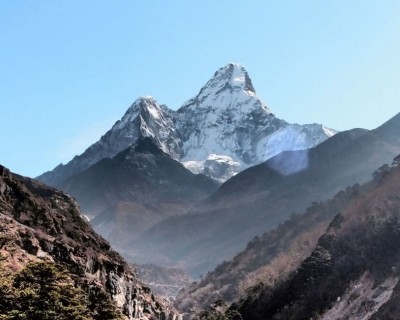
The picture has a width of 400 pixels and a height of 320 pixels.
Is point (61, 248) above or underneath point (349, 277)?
above

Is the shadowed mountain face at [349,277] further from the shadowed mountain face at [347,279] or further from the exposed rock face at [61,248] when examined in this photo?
the exposed rock face at [61,248]

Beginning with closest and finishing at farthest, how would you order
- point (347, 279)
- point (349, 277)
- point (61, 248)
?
1. point (61, 248)
2. point (347, 279)
3. point (349, 277)

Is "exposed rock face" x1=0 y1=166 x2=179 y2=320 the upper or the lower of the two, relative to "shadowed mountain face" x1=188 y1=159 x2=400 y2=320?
upper

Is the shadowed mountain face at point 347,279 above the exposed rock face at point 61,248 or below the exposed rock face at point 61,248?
below

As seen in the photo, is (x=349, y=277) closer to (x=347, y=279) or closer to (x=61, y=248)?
(x=347, y=279)

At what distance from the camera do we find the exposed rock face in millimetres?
72875

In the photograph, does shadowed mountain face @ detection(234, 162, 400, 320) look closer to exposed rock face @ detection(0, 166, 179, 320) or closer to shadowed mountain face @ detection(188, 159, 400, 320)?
shadowed mountain face @ detection(188, 159, 400, 320)

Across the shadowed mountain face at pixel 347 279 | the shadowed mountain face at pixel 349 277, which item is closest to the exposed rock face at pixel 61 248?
the shadowed mountain face at pixel 347 279

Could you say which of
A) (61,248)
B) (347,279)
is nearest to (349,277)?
(347,279)

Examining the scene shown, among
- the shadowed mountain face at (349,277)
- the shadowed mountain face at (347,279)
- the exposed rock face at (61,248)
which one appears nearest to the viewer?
the exposed rock face at (61,248)

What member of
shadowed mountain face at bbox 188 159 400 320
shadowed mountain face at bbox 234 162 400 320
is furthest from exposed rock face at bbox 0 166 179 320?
shadowed mountain face at bbox 234 162 400 320

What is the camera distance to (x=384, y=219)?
441ft

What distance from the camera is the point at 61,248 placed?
81125mm

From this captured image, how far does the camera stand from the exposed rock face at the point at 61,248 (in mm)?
72875
